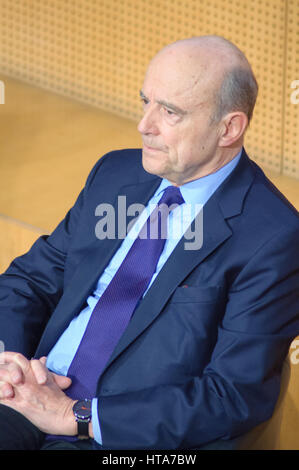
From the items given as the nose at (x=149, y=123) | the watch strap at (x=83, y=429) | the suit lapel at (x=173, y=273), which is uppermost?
the nose at (x=149, y=123)

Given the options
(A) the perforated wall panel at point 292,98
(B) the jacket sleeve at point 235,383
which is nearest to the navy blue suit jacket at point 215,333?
(B) the jacket sleeve at point 235,383

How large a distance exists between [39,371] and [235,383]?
1.57 ft

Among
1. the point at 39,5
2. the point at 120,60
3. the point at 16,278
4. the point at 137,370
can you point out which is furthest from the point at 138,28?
the point at 137,370

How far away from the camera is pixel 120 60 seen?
171 inches

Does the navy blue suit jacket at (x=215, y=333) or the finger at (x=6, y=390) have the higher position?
the navy blue suit jacket at (x=215, y=333)

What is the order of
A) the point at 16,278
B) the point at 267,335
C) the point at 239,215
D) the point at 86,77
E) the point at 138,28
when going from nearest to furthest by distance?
the point at 267,335 → the point at 239,215 → the point at 16,278 → the point at 138,28 → the point at 86,77

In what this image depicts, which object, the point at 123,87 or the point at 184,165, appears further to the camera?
the point at 123,87

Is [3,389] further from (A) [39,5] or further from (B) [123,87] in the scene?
(A) [39,5]

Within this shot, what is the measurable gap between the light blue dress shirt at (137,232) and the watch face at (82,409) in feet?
0.52

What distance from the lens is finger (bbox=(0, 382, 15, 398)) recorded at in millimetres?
1977

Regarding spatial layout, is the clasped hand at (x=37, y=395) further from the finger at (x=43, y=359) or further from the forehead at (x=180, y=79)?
the forehead at (x=180, y=79)

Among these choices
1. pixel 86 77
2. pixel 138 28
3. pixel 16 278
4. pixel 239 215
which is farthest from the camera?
pixel 86 77

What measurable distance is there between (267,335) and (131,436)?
0.38 metres

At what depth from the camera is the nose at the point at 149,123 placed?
197 centimetres
